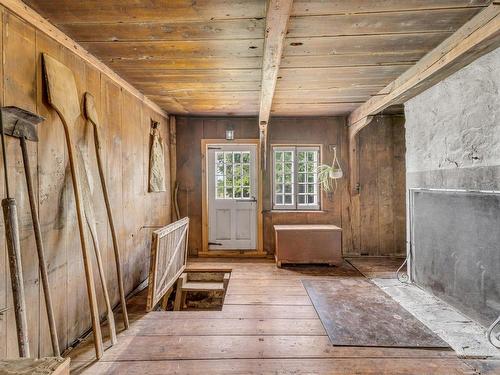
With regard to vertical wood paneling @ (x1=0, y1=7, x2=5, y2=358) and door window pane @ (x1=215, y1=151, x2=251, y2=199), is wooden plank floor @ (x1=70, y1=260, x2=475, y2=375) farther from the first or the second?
door window pane @ (x1=215, y1=151, x2=251, y2=199)

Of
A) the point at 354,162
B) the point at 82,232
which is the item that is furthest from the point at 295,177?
the point at 82,232

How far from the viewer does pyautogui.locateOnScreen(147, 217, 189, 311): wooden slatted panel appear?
2.61 meters

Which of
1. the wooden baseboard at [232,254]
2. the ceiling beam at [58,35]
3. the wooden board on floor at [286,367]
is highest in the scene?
the ceiling beam at [58,35]

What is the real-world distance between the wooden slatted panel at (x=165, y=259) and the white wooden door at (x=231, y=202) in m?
0.92

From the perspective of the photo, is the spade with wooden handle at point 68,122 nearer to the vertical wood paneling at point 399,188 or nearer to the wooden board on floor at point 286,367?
the wooden board on floor at point 286,367

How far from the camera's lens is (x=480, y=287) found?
2.32 m

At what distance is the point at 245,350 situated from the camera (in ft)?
6.58

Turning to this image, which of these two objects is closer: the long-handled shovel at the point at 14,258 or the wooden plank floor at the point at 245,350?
the long-handled shovel at the point at 14,258

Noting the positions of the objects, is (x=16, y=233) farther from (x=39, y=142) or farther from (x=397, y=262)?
(x=397, y=262)

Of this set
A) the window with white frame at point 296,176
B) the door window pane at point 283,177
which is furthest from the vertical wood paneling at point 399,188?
the door window pane at point 283,177

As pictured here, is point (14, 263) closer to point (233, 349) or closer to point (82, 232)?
point (82, 232)

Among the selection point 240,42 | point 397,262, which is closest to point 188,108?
point 240,42

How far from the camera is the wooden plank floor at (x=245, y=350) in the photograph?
1.82m

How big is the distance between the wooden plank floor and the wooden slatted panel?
222 mm
